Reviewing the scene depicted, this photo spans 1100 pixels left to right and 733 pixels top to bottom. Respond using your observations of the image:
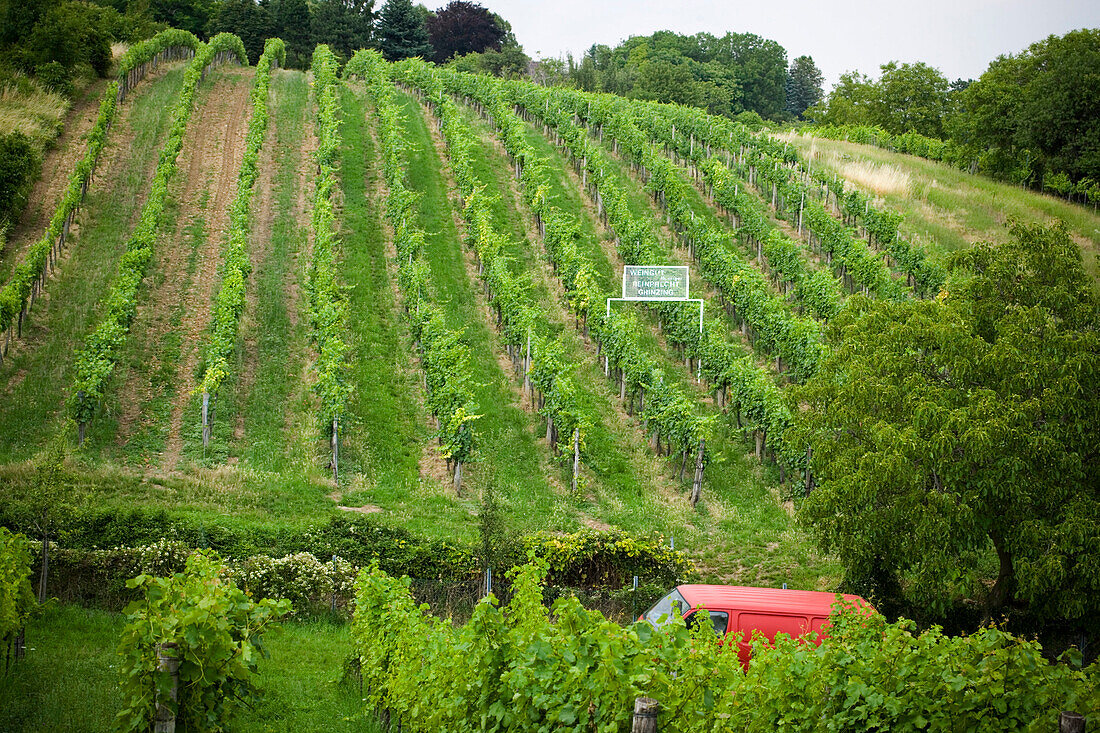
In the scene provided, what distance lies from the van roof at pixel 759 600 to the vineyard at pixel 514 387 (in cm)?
222

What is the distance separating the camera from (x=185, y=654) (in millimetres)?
6824

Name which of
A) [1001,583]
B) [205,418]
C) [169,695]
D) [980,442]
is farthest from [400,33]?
[169,695]

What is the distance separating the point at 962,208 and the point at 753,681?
4583 cm

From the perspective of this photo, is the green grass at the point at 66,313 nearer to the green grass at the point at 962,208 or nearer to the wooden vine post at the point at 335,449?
the wooden vine post at the point at 335,449

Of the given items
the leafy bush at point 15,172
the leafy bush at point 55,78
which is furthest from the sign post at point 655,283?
the leafy bush at point 55,78

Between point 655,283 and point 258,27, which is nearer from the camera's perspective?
point 655,283

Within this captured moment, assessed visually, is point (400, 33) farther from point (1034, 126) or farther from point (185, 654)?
point (185, 654)

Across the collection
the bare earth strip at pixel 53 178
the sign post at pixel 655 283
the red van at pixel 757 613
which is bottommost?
the red van at pixel 757 613

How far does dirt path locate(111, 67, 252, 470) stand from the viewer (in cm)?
2414

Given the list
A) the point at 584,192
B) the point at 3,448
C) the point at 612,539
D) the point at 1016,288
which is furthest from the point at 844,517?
the point at 584,192

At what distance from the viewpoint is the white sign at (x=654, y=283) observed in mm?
27250

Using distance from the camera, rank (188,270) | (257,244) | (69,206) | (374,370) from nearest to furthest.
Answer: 1. (374,370)
2. (188,270)
3. (69,206)
4. (257,244)

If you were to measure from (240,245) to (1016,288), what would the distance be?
23.5 metres

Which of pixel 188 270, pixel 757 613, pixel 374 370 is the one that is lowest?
pixel 757 613
